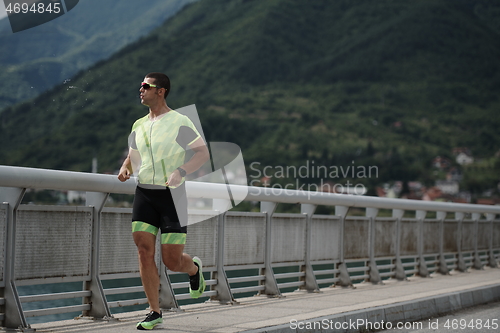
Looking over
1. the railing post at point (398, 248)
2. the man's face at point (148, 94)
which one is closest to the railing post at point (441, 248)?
the railing post at point (398, 248)

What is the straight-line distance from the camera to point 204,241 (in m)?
7.88

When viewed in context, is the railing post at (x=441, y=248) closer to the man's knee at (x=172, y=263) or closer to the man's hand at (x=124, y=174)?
the man's knee at (x=172, y=263)

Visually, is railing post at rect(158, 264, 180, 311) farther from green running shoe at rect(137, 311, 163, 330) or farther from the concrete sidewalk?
green running shoe at rect(137, 311, 163, 330)

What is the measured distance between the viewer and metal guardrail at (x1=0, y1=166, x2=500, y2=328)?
18.3ft

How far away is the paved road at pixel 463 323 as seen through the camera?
7.34m

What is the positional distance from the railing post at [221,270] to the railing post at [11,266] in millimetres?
2900

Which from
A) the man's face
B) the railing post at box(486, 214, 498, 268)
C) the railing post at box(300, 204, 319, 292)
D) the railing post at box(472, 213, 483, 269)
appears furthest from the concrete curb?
the railing post at box(486, 214, 498, 268)

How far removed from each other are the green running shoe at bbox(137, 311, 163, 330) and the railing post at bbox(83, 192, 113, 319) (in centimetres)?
61

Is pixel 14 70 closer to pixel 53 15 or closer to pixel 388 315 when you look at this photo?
pixel 53 15

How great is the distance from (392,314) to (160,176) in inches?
132

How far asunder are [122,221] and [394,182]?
138459 mm

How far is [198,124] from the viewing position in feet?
19.5

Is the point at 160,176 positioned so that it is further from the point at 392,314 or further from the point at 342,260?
the point at 342,260

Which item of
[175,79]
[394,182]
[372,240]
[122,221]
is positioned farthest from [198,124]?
[175,79]
